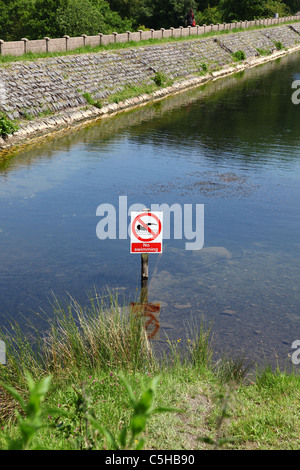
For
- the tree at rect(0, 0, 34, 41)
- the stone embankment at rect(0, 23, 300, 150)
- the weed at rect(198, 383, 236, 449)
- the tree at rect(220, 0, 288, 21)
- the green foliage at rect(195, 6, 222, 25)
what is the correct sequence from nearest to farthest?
the weed at rect(198, 383, 236, 449) → the stone embankment at rect(0, 23, 300, 150) → the tree at rect(0, 0, 34, 41) → the green foliage at rect(195, 6, 222, 25) → the tree at rect(220, 0, 288, 21)

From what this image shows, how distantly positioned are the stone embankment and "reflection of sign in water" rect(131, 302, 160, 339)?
40.0ft

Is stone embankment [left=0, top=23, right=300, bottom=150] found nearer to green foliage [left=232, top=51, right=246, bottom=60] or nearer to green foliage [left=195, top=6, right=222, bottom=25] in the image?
green foliage [left=232, top=51, right=246, bottom=60]

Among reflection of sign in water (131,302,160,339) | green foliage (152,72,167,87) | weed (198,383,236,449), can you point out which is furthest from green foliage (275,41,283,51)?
weed (198,383,236,449)

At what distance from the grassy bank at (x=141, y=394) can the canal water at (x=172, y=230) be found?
149 centimetres

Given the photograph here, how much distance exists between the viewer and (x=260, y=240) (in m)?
12.4

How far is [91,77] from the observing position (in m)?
28.0

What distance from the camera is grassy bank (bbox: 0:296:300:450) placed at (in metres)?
5.05

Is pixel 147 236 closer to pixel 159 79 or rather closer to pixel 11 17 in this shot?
pixel 159 79

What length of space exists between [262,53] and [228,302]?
155 ft

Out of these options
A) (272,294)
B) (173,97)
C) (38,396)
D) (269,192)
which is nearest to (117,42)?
(173,97)

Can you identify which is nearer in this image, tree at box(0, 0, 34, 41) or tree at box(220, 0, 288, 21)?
tree at box(0, 0, 34, 41)

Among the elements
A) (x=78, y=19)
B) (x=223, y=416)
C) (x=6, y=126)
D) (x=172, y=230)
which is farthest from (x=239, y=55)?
(x=223, y=416)

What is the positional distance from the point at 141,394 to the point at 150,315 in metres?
3.73

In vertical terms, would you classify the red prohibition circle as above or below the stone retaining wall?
below
